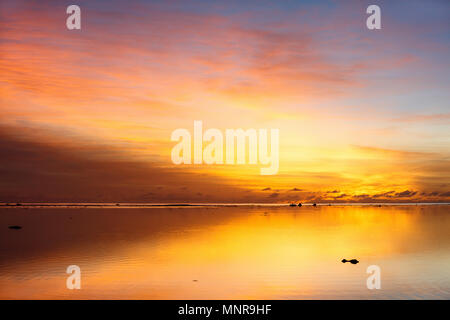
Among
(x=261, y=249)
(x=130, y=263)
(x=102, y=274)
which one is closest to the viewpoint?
(x=102, y=274)

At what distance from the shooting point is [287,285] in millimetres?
26078

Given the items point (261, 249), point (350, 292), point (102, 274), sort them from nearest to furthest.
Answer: point (350, 292) → point (102, 274) → point (261, 249)

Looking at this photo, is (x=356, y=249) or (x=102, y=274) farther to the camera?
(x=356, y=249)

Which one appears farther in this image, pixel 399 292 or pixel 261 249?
pixel 261 249

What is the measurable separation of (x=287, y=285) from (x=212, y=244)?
62.4 feet

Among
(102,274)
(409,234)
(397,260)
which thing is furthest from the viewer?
(409,234)

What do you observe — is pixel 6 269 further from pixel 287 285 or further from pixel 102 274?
pixel 287 285

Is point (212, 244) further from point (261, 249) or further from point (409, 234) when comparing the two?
point (409, 234)

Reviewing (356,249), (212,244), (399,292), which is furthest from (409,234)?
(399,292)
